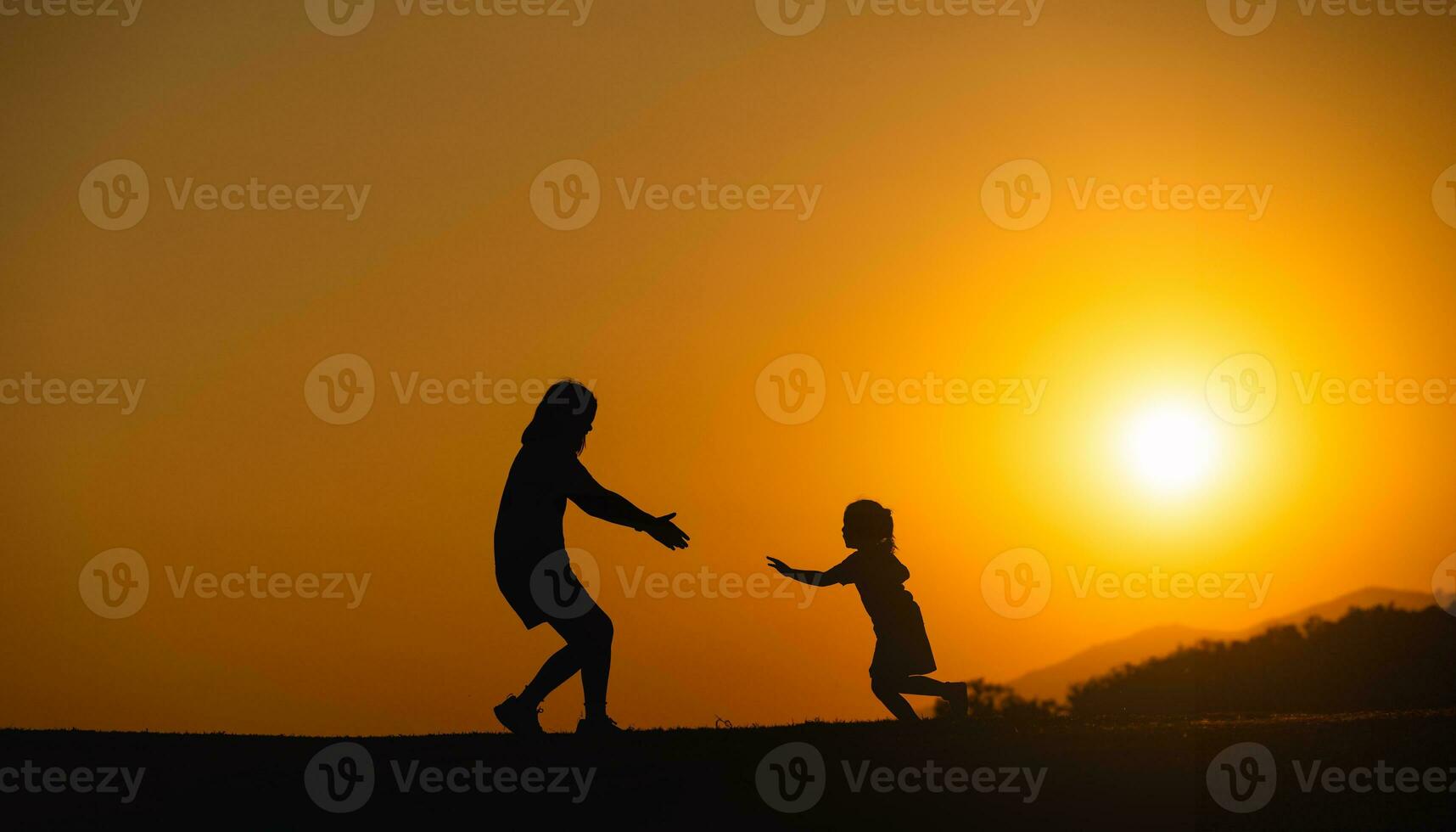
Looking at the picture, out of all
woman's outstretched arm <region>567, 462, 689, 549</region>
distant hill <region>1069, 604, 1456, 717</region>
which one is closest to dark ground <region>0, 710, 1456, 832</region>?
woman's outstretched arm <region>567, 462, 689, 549</region>

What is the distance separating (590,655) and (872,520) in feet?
10.7

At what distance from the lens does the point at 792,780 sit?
10828mm

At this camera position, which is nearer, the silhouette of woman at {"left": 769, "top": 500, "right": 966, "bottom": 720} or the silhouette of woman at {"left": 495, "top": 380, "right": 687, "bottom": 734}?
the silhouette of woman at {"left": 495, "top": 380, "right": 687, "bottom": 734}

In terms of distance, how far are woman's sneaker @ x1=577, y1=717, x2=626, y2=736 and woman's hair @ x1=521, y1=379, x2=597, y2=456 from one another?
2215 mm

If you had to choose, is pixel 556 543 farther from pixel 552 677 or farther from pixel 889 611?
pixel 889 611

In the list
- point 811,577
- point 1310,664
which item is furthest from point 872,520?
point 1310,664

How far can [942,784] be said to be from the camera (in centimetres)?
1077

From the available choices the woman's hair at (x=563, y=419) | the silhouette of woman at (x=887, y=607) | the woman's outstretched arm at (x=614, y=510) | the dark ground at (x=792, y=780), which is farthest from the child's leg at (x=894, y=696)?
the woman's hair at (x=563, y=419)

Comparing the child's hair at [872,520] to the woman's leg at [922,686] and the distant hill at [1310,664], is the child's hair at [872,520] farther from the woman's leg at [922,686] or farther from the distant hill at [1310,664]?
the distant hill at [1310,664]

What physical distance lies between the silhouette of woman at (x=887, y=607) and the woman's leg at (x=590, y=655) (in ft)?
7.12

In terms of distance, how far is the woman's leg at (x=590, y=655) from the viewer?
1206 cm

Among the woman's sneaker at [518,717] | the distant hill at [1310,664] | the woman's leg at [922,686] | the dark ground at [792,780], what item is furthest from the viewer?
the distant hill at [1310,664]

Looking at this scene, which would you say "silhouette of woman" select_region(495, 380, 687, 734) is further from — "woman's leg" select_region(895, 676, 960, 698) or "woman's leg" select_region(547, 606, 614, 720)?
"woman's leg" select_region(895, 676, 960, 698)

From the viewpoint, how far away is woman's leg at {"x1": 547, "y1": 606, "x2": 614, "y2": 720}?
12.1 m
